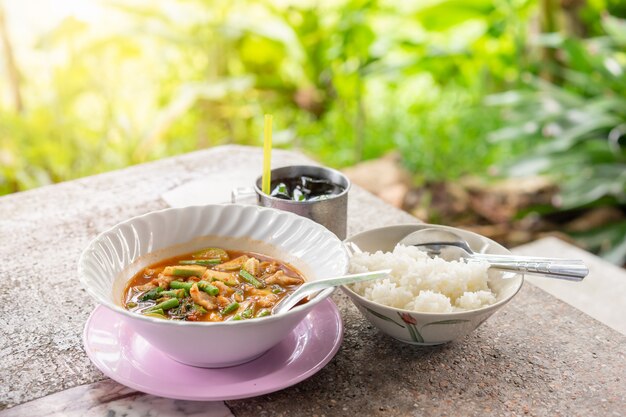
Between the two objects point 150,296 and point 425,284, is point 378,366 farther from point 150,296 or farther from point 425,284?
point 150,296

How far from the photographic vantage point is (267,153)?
1.43m

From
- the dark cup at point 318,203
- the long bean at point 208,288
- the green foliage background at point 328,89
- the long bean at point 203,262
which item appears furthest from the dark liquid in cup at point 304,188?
the green foliage background at point 328,89

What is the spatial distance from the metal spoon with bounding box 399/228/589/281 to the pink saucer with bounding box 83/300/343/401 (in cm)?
26

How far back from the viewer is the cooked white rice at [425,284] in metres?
1.16

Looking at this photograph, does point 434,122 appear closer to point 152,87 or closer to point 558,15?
point 558,15

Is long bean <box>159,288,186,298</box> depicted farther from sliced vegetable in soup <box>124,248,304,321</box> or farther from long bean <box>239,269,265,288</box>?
long bean <box>239,269,265,288</box>

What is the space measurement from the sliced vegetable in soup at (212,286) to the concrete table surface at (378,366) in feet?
0.48

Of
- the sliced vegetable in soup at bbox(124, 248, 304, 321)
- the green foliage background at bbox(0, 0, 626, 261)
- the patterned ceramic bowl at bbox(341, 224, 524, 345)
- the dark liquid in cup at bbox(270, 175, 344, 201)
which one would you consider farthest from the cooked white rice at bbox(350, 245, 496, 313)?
the green foliage background at bbox(0, 0, 626, 261)

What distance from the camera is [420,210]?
357 cm

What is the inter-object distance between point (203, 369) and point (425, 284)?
0.42 metres

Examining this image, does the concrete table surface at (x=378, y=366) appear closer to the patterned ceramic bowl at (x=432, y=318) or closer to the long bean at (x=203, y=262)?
the patterned ceramic bowl at (x=432, y=318)

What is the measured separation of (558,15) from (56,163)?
2.98m

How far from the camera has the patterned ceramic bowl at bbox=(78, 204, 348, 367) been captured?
3.32 ft

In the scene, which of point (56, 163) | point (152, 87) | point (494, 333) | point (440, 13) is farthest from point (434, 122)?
point (494, 333)
